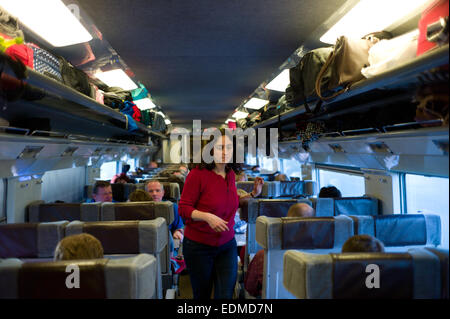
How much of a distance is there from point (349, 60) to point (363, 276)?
1551 mm

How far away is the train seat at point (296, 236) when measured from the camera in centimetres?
181

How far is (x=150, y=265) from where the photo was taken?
3.72ft

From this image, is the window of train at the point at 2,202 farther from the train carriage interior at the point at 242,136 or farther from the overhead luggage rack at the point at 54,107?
the overhead luggage rack at the point at 54,107

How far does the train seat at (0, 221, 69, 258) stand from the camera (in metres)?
1.98

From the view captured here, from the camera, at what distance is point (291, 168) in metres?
8.98

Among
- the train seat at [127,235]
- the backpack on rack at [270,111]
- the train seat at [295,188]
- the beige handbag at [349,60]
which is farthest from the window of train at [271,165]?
the train seat at [127,235]

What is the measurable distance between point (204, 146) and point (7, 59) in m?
1.28

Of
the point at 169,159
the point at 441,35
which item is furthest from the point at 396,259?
the point at 169,159

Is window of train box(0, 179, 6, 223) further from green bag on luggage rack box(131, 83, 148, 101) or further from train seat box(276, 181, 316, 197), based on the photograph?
train seat box(276, 181, 316, 197)

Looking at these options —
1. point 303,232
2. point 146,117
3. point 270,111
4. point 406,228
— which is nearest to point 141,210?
point 303,232

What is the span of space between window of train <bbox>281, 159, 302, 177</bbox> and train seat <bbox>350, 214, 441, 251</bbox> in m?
6.12

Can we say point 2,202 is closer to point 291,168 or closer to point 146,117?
point 146,117

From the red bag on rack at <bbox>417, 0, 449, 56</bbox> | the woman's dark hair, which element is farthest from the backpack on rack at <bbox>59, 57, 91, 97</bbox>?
the red bag on rack at <bbox>417, 0, 449, 56</bbox>
